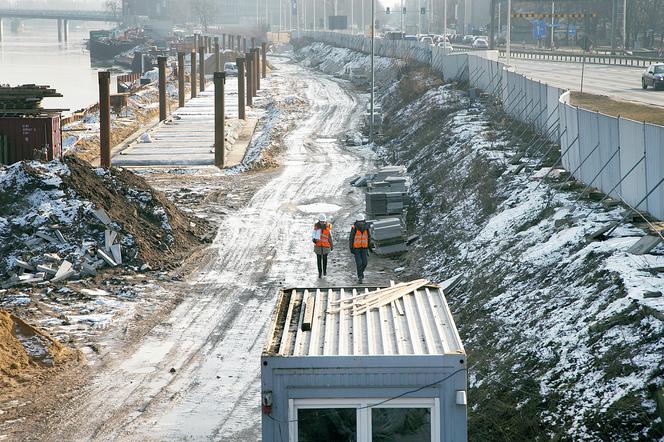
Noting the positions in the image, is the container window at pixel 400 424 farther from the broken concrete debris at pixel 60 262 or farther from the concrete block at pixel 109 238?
the concrete block at pixel 109 238

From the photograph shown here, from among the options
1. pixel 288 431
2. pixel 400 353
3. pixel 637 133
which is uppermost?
pixel 637 133

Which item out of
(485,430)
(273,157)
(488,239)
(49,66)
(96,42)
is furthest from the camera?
(96,42)

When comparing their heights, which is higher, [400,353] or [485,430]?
[400,353]

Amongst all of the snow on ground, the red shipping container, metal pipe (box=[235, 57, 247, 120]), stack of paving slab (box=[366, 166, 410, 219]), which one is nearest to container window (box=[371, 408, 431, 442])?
the snow on ground

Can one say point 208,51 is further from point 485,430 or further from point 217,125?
point 485,430

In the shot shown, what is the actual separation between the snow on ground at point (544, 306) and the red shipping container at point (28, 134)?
11.5m

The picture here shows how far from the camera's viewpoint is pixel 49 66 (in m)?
126

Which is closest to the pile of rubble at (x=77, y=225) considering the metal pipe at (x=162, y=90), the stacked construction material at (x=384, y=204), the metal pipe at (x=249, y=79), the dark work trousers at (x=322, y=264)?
the dark work trousers at (x=322, y=264)

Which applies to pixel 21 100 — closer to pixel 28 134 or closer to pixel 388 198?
pixel 28 134

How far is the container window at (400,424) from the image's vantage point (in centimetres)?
756

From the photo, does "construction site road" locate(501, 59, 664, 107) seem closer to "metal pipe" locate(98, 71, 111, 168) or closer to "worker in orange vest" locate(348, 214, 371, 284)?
"worker in orange vest" locate(348, 214, 371, 284)

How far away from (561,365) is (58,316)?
971 cm

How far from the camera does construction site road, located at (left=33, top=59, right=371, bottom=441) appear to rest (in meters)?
12.9

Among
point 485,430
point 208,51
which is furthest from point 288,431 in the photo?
point 208,51
